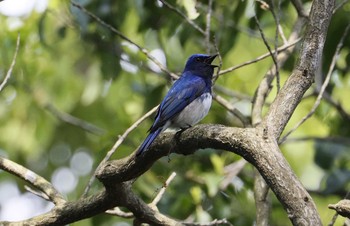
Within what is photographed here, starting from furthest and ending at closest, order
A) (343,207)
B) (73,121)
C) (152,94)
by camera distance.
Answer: (73,121)
(152,94)
(343,207)

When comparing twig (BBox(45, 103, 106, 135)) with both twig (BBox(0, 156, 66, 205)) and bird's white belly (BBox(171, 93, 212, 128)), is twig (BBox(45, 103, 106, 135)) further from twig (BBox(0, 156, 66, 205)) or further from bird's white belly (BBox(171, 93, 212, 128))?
twig (BBox(0, 156, 66, 205))

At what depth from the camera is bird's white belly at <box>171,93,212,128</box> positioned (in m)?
6.41

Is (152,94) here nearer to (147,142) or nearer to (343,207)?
(147,142)

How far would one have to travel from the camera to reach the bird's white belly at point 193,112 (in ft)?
21.0

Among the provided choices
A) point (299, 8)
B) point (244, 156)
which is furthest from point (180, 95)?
point (244, 156)

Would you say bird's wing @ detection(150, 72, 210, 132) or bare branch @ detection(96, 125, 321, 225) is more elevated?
bird's wing @ detection(150, 72, 210, 132)

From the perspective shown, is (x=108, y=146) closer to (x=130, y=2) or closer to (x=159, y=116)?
(x=159, y=116)

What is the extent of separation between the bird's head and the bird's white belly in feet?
1.97

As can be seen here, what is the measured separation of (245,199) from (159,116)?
6.90ft

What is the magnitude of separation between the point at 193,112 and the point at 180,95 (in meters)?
0.21

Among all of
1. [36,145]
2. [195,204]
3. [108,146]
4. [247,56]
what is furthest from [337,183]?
[36,145]

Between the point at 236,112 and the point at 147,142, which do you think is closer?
the point at 147,142

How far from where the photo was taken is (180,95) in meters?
6.59

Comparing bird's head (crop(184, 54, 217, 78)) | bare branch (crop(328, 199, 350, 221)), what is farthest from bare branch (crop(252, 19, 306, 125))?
bare branch (crop(328, 199, 350, 221))
